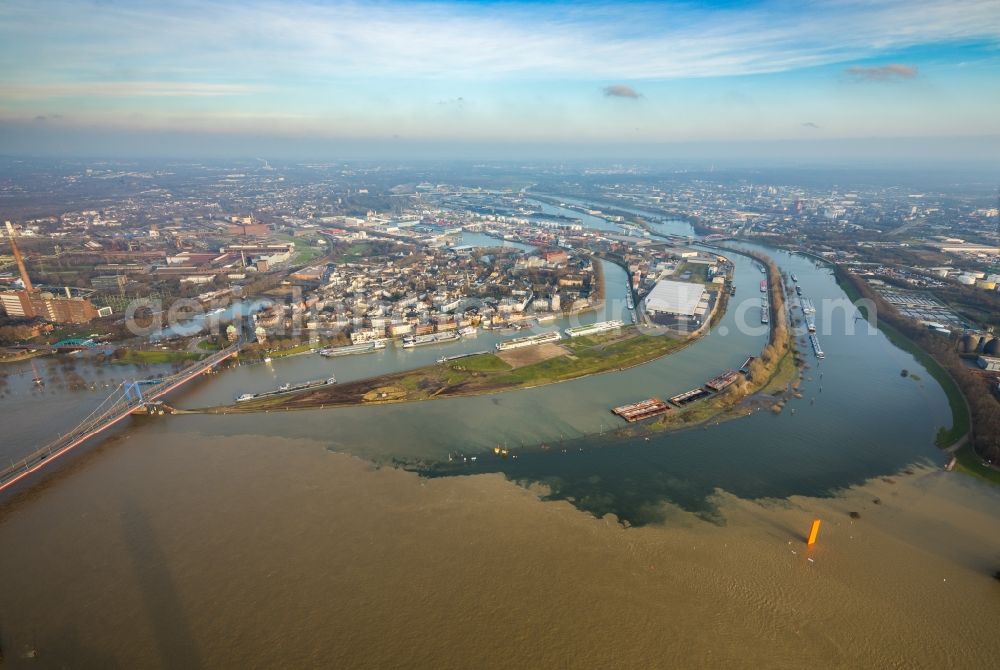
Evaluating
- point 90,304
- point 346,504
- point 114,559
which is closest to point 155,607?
point 114,559

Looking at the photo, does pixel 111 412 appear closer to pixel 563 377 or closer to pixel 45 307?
pixel 45 307

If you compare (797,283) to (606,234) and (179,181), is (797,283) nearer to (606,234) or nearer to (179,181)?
(606,234)

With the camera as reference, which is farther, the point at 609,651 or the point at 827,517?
the point at 827,517

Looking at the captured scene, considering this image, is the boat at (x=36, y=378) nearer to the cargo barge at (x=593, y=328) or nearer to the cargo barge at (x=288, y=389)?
the cargo barge at (x=288, y=389)

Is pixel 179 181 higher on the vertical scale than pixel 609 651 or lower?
higher

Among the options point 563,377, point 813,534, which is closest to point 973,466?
point 813,534

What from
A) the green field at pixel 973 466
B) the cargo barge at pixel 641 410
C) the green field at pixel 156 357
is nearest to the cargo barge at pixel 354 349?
the green field at pixel 156 357
